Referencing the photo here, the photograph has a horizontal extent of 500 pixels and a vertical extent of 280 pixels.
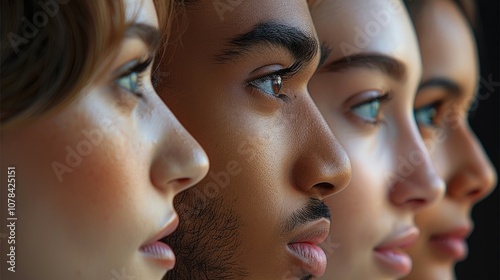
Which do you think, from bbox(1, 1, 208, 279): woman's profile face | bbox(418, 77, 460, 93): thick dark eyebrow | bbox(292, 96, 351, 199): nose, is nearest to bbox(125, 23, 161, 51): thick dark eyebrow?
bbox(1, 1, 208, 279): woman's profile face

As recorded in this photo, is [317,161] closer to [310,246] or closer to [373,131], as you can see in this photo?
[310,246]

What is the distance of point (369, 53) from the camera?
1.04 metres

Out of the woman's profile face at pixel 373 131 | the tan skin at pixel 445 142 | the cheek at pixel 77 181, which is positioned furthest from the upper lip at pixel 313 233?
the tan skin at pixel 445 142

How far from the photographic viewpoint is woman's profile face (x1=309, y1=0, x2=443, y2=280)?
102cm

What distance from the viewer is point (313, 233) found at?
0.87 m

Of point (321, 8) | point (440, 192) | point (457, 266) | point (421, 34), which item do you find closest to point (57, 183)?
point (321, 8)

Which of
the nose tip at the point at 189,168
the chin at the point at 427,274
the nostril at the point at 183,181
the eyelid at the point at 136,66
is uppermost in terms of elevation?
the eyelid at the point at 136,66

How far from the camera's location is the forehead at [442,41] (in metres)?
1.27

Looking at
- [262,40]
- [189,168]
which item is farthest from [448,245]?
[189,168]

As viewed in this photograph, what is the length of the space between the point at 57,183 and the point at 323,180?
30 cm

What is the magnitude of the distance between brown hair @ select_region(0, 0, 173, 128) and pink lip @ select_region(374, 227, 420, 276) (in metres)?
0.54

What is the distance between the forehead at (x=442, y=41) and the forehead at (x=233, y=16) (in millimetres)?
462

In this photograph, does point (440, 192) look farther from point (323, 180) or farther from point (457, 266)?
point (457, 266)

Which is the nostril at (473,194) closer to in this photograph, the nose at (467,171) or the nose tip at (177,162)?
the nose at (467,171)
